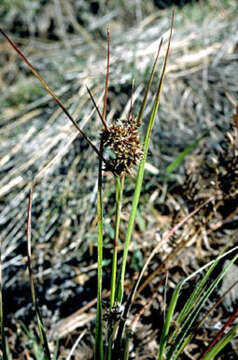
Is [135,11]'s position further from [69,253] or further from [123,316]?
[123,316]

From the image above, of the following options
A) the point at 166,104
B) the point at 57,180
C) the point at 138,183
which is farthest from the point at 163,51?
the point at 138,183

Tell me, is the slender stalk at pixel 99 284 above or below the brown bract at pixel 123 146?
below

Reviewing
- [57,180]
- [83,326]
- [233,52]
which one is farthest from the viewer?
[233,52]

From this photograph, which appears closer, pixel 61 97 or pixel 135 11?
pixel 61 97

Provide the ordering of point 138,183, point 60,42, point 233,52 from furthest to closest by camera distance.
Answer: point 60,42
point 233,52
point 138,183

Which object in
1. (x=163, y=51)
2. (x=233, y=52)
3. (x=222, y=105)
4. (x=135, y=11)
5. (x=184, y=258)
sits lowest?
(x=184, y=258)

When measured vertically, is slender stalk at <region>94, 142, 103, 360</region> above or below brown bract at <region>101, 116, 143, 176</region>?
below

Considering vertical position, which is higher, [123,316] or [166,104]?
[166,104]

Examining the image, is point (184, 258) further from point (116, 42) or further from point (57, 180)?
point (116, 42)

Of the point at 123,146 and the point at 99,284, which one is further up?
the point at 123,146
